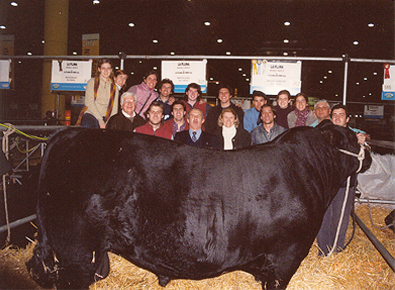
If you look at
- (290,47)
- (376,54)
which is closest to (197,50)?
(290,47)

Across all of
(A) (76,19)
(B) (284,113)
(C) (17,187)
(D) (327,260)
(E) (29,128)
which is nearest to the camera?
(E) (29,128)

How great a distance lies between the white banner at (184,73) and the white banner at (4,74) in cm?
328

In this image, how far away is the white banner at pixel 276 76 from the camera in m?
4.89

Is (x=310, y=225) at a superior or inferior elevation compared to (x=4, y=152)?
inferior

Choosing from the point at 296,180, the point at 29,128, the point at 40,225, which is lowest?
the point at 40,225

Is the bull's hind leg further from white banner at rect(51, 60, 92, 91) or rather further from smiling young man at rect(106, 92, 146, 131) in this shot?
white banner at rect(51, 60, 92, 91)

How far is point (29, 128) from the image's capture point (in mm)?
2705

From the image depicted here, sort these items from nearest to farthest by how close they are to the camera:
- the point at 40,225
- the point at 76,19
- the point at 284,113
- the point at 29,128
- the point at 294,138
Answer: the point at 40,225 < the point at 294,138 < the point at 29,128 < the point at 284,113 < the point at 76,19

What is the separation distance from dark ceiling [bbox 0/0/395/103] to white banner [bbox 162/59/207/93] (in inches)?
162

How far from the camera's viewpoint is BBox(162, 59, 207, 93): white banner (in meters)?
4.99

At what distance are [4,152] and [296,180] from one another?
232 cm

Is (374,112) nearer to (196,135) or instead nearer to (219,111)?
(219,111)

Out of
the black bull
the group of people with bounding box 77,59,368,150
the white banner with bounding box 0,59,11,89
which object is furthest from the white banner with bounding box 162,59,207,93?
the white banner with bounding box 0,59,11,89

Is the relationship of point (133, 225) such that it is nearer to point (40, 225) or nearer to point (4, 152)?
point (40, 225)
